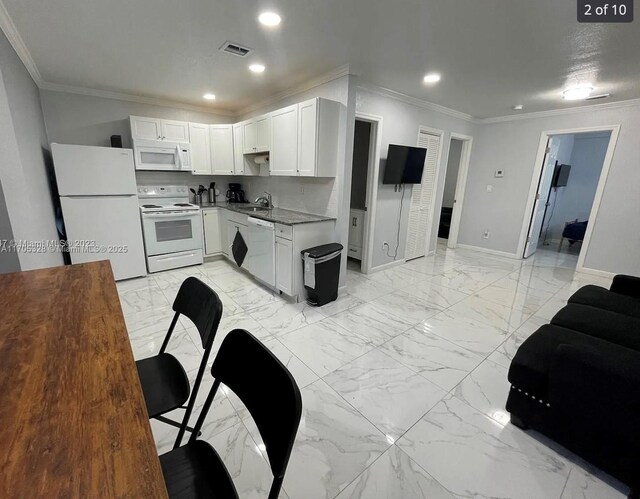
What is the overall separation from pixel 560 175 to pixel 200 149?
283 inches

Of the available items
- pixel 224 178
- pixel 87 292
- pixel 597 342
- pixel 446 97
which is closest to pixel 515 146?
pixel 446 97

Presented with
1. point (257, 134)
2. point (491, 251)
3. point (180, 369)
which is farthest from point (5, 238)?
point (491, 251)

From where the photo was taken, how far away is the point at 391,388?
6.55 feet

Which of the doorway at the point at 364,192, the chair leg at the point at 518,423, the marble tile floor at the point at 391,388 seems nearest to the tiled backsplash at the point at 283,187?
the doorway at the point at 364,192

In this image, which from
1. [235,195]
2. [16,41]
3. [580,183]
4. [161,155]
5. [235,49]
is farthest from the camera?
[580,183]

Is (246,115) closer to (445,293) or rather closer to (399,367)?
(445,293)

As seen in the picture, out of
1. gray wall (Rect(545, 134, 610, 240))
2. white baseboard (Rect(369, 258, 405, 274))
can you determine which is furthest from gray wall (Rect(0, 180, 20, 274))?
gray wall (Rect(545, 134, 610, 240))

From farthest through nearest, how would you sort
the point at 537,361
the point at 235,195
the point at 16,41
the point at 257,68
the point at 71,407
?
1. the point at 235,195
2. the point at 257,68
3. the point at 16,41
4. the point at 537,361
5. the point at 71,407

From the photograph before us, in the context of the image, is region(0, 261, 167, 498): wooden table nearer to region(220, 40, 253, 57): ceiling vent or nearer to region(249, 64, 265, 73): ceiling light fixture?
region(220, 40, 253, 57): ceiling vent

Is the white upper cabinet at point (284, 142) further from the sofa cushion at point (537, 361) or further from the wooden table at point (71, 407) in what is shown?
the sofa cushion at point (537, 361)

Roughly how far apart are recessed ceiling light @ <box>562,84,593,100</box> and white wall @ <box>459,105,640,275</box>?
0.88 meters

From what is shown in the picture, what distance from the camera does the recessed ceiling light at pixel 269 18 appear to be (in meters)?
2.01

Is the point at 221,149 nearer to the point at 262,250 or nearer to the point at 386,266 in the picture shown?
the point at 262,250

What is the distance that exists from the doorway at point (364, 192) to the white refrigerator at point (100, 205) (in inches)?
120
